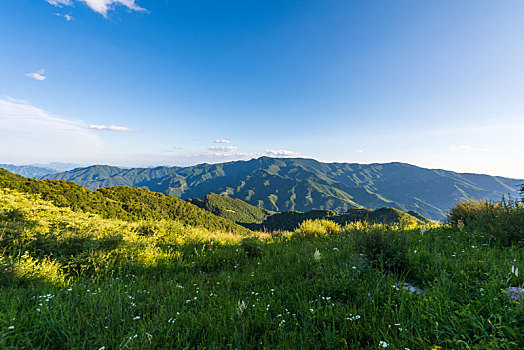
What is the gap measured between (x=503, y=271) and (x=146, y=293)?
16.7 feet

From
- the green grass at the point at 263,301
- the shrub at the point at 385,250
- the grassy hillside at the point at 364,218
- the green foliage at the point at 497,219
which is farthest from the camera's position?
the grassy hillside at the point at 364,218

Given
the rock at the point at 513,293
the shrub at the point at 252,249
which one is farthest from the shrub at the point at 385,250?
the shrub at the point at 252,249

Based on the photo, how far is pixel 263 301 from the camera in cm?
269

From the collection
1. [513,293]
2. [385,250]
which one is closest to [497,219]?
[385,250]

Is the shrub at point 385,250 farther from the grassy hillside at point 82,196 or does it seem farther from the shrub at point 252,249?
the grassy hillside at point 82,196

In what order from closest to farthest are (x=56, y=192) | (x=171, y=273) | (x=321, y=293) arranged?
(x=321, y=293), (x=171, y=273), (x=56, y=192)

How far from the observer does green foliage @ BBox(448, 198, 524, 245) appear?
458 centimetres

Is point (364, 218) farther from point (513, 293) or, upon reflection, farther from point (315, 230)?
point (513, 293)

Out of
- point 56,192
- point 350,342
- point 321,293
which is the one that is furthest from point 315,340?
point 56,192

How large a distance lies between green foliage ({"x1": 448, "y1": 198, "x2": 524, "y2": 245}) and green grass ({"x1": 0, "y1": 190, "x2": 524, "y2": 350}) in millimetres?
278

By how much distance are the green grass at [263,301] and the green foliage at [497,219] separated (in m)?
0.28

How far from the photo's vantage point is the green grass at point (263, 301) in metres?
1.95

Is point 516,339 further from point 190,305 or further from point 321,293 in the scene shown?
point 190,305

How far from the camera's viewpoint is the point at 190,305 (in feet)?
9.34
